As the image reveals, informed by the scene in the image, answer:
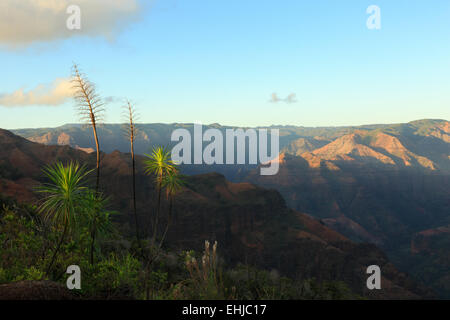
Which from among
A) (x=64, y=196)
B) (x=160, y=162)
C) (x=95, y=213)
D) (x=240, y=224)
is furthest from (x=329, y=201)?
(x=64, y=196)

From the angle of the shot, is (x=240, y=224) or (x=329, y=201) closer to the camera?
(x=240, y=224)

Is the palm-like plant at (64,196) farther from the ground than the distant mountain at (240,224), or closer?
farther from the ground

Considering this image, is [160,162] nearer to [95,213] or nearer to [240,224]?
[95,213]

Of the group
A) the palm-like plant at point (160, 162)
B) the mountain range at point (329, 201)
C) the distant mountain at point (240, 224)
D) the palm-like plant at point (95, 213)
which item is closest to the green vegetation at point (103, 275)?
the palm-like plant at point (95, 213)

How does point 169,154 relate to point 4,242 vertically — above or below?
above

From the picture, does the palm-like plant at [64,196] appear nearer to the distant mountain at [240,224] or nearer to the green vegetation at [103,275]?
the green vegetation at [103,275]

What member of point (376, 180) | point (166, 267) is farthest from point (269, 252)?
point (376, 180)

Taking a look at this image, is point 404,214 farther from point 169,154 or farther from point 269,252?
point 169,154

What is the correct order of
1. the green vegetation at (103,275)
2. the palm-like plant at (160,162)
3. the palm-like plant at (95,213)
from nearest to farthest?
the green vegetation at (103,275)
the palm-like plant at (95,213)
the palm-like plant at (160,162)
